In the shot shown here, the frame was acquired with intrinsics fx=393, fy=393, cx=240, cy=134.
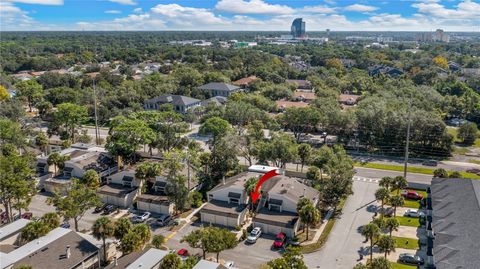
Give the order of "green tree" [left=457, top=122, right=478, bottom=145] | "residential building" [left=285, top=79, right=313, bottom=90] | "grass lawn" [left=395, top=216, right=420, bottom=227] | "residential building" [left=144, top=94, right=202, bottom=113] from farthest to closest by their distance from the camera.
Result: "residential building" [left=285, top=79, right=313, bottom=90] < "residential building" [left=144, top=94, right=202, bottom=113] < "green tree" [left=457, top=122, right=478, bottom=145] < "grass lawn" [left=395, top=216, right=420, bottom=227]

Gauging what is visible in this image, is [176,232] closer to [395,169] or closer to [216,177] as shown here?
[216,177]

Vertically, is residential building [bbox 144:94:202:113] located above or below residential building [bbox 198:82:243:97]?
below

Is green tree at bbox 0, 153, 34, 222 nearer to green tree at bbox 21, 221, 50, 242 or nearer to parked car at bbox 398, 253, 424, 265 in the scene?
green tree at bbox 21, 221, 50, 242

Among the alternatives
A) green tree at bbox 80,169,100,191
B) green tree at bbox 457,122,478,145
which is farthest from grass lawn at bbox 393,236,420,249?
green tree at bbox 457,122,478,145

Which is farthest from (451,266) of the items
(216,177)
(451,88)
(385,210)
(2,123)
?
(451,88)

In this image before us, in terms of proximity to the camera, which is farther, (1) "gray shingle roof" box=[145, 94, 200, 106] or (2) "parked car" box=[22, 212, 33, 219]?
(1) "gray shingle roof" box=[145, 94, 200, 106]

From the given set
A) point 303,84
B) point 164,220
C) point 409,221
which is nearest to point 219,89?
point 303,84

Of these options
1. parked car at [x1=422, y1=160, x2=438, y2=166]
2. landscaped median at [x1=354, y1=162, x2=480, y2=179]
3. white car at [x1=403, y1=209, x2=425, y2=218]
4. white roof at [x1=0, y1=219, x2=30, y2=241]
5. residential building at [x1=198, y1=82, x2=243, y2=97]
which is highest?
residential building at [x1=198, y1=82, x2=243, y2=97]
